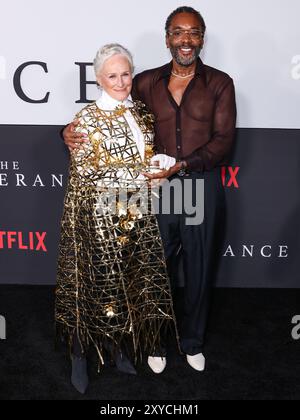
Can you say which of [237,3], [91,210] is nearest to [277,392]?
[91,210]

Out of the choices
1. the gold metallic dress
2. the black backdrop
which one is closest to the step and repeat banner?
the black backdrop

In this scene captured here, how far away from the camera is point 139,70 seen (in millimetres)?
2723

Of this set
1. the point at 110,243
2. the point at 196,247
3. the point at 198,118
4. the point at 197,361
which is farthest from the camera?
the point at 197,361

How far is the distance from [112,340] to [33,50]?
62.4 inches

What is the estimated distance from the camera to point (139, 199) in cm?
202

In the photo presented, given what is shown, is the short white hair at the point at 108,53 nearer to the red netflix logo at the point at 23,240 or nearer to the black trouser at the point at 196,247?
the black trouser at the point at 196,247

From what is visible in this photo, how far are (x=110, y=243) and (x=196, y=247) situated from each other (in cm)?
43

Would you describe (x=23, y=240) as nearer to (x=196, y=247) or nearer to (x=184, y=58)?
(x=196, y=247)

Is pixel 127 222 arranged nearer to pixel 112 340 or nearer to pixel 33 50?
pixel 112 340

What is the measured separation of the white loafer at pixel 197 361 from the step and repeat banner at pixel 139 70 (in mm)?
757

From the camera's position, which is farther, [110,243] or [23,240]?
[23,240]

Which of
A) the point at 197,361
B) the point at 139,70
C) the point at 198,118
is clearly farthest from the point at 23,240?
the point at 198,118

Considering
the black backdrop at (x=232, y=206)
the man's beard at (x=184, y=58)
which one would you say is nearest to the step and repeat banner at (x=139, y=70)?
the black backdrop at (x=232, y=206)

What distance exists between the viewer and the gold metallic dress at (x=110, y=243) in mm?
1904
